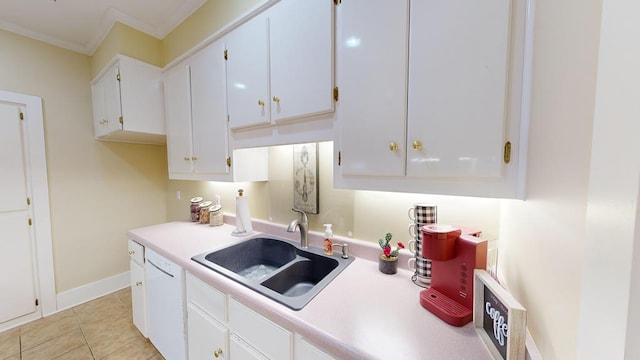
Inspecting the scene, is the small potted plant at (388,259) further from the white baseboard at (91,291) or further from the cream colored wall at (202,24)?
the white baseboard at (91,291)

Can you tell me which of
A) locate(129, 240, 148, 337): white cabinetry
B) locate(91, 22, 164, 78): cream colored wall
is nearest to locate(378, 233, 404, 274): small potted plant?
locate(129, 240, 148, 337): white cabinetry

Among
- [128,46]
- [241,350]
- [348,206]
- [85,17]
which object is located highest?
[85,17]

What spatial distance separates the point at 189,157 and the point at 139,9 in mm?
1298

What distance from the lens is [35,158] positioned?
6.75ft

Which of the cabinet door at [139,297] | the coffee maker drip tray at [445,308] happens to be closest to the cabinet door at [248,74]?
the coffee maker drip tray at [445,308]

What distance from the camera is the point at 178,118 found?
1.83 m

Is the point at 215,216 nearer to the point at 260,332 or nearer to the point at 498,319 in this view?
the point at 260,332

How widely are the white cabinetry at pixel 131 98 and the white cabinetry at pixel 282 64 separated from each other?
3.55 feet

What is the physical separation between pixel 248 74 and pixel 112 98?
1.58 metres

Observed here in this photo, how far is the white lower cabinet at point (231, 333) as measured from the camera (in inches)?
31.0

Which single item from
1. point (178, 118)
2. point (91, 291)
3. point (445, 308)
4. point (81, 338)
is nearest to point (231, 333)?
point (445, 308)

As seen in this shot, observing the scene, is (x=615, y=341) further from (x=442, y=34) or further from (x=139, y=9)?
(x=139, y=9)

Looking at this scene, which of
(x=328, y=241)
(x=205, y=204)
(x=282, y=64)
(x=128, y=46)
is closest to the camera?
(x=282, y=64)

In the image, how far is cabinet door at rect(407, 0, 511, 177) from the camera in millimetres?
636
